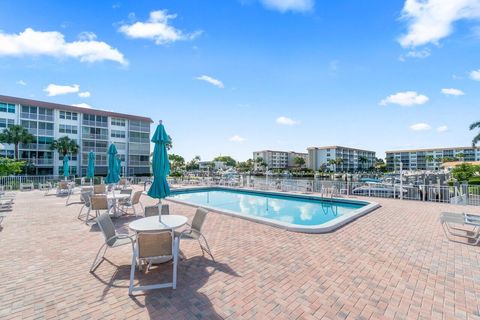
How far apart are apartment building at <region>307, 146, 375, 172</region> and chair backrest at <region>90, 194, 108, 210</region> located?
93.2m

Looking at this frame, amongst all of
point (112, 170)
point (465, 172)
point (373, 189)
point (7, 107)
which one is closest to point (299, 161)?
point (465, 172)

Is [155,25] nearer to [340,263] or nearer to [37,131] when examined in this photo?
[340,263]

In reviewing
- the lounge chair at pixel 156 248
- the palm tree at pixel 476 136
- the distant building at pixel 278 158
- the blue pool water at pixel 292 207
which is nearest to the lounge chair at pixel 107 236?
the lounge chair at pixel 156 248

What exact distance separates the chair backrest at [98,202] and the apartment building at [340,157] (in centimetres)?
9323

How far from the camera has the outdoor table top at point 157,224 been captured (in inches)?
159

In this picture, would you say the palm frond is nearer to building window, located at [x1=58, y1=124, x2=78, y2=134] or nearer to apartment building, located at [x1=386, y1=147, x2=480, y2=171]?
building window, located at [x1=58, y1=124, x2=78, y2=134]

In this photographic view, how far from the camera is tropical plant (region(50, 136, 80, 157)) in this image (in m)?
32.9

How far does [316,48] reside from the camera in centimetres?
1138

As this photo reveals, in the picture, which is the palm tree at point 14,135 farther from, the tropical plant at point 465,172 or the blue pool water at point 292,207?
the tropical plant at point 465,172

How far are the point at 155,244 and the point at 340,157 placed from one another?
106m

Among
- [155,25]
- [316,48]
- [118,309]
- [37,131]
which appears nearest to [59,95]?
[37,131]

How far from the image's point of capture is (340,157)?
3878 inches

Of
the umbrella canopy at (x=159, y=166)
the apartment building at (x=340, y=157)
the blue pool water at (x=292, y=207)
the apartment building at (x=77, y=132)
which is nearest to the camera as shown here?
the umbrella canopy at (x=159, y=166)

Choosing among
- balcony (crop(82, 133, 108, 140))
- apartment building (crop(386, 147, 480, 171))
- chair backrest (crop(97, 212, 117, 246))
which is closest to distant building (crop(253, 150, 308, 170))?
apartment building (crop(386, 147, 480, 171))
